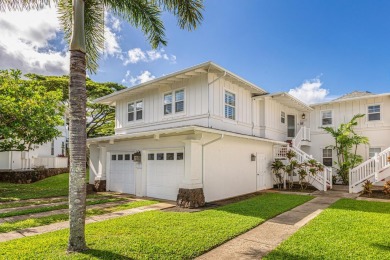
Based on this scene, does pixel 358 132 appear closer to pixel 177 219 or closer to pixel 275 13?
pixel 275 13

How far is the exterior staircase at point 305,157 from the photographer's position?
44.1ft

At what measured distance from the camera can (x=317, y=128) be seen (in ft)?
59.6

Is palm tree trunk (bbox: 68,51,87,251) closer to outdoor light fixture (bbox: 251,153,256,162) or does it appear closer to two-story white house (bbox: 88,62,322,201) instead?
two-story white house (bbox: 88,62,322,201)

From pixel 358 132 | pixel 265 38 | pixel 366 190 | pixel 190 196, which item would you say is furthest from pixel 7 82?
pixel 358 132

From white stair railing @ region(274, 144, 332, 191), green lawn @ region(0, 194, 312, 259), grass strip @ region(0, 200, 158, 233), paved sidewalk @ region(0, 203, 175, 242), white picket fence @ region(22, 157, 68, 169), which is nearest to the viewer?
green lawn @ region(0, 194, 312, 259)

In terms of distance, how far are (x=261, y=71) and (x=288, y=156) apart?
5874 millimetres

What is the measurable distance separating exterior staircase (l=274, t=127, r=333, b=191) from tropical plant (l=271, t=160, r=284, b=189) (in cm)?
77

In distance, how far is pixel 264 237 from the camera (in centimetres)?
569

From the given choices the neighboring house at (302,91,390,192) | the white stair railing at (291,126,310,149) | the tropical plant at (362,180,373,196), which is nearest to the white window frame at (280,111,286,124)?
the white stair railing at (291,126,310,149)

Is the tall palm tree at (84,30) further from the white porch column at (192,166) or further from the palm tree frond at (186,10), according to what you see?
the white porch column at (192,166)

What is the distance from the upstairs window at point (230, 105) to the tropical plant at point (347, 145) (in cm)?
793

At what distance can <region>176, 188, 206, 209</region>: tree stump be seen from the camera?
29.3ft

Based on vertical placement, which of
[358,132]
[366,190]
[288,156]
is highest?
[358,132]

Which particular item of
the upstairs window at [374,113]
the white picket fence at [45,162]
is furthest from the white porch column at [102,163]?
the upstairs window at [374,113]
